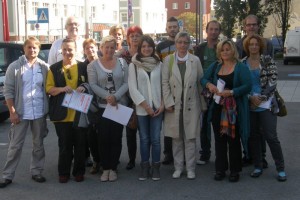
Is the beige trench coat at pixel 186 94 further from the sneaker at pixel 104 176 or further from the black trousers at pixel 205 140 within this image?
the sneaker at pixel 104 176

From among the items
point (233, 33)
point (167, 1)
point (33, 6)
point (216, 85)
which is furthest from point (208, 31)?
point (167, 1)

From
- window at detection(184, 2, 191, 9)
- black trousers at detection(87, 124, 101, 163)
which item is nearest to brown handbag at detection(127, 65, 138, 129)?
black trousers at detection(87, 124, 101, 163)

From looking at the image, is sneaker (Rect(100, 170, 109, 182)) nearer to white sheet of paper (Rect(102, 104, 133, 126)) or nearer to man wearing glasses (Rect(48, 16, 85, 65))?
white sheet of paper (Rect(102, 104, 133, 126))

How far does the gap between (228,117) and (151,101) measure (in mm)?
949

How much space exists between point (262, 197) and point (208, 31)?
2.37 meters

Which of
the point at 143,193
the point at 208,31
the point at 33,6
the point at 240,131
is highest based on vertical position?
the point at 33,6

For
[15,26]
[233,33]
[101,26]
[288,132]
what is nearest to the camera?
[288,132]

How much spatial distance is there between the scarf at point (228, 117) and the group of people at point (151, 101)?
0.04 feet

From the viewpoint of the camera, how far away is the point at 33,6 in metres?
55.2

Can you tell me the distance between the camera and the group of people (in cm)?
565

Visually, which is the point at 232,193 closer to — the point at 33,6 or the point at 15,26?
the point at 15,26

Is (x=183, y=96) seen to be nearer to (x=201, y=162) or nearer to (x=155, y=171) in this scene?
(x=155, y=171)

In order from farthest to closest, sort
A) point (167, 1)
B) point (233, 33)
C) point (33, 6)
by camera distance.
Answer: point (167, 1), point (33, 6), point (233, 33)

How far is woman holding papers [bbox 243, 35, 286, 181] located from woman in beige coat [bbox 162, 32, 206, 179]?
25.0 inches
